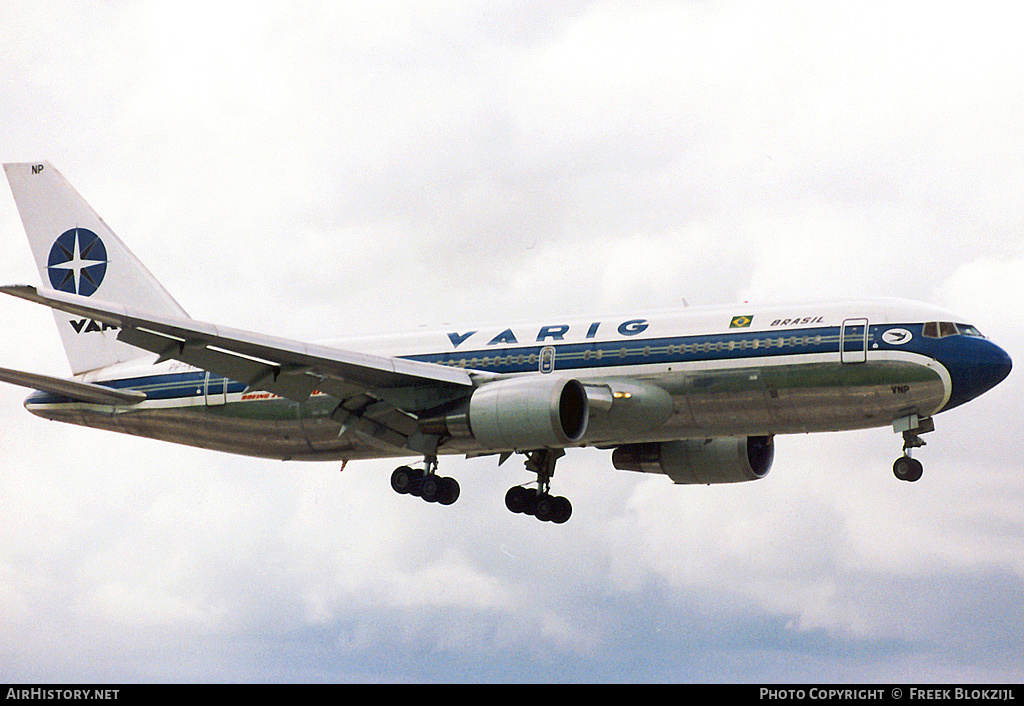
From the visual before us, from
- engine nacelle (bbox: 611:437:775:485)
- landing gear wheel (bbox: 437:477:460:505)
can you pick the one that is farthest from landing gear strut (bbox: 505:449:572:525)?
landing gear wheel (bbox: 437:477:460:505)

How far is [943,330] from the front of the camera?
117ft

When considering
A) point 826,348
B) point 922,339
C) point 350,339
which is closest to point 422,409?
point 350,339

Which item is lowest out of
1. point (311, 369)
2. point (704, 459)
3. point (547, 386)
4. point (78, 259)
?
point (547, 386)

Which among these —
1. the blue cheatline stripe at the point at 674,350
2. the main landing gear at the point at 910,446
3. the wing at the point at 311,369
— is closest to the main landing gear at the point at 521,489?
the wing at the point at 311,369

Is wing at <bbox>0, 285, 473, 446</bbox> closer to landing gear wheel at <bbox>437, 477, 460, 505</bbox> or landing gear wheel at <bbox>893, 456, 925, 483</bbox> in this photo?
landing gear wheel at <bbox>437, 477, 460, 505</bbox>

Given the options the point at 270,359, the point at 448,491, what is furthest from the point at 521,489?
the point at 270,359

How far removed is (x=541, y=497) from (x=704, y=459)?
513cm

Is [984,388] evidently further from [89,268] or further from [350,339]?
[89,268]

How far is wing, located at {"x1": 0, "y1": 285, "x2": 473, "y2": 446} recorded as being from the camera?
34.1 metres

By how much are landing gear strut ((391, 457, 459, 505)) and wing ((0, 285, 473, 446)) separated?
183 centimetres

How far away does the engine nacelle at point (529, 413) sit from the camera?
35469mm

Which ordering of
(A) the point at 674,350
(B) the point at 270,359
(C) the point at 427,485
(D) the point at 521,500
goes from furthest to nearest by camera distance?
(D) the point at 521,500 → (C) the point at 427,485 → (A) the point at 674,350 → (B) the point at 270,359

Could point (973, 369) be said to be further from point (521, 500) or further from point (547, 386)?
point (521, 500)

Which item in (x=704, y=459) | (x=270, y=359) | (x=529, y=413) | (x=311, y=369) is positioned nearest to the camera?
(x=529, y=413)
